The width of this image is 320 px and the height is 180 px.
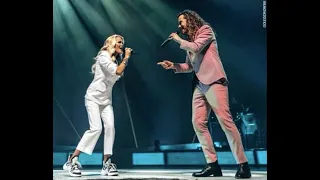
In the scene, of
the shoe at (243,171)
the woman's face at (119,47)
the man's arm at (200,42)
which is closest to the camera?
the shoe at (243,171)

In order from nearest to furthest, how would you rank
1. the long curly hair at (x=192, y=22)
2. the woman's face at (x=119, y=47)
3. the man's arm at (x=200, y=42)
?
the man's arm at (x=200, y=42)
the long curly hair at (x=192, y=22)
the woman's face at (x=119, y=47)

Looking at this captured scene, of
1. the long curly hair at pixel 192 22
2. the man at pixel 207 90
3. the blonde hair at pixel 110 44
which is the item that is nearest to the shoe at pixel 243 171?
the man at pixel 207 90

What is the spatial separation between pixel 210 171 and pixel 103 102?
96cm

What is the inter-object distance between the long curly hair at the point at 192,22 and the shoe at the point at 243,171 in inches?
38.6

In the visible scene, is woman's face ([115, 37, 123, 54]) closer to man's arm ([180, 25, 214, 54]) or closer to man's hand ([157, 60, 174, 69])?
man's hand ([157, 60, 174, 69])

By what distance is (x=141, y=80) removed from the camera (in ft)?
11.6

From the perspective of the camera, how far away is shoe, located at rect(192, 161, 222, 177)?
3172 mm

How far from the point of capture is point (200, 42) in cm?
320

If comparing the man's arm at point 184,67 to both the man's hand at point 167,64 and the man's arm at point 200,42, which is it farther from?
the man's arm at point 200,42

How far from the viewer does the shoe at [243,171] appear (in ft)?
10.1

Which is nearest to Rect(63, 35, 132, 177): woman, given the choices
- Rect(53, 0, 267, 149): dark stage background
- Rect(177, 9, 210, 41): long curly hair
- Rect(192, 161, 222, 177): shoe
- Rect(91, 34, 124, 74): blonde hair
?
Rect(91, 34, 124, 74): blonde hair

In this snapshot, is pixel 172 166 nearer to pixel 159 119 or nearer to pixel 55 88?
pixel 159 119
